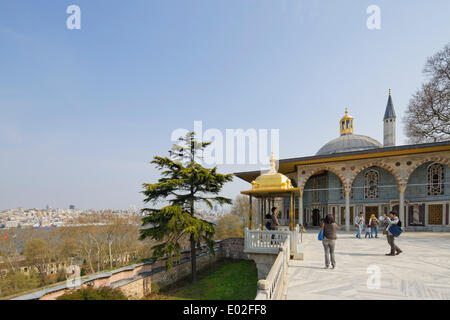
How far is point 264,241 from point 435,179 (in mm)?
14586

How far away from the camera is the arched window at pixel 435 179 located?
14.7m

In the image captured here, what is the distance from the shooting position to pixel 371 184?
55.3ft

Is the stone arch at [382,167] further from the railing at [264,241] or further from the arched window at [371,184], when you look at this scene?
the railing at [264,241]

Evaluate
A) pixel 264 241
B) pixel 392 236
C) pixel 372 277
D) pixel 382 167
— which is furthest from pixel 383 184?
pixel 372 277

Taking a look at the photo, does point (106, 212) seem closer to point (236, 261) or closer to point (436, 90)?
point (236, 261)

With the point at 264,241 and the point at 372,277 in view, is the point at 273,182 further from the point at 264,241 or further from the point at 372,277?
the point at 372,277

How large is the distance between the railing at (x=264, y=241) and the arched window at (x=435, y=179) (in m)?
13.8

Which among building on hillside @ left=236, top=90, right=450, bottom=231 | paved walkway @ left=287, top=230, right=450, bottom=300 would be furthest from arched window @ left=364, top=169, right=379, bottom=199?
paved walkway @ left=287, top=230, right=450, bottom=300

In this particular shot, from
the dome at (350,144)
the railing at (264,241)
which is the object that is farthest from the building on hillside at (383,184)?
the railing at (264,241)

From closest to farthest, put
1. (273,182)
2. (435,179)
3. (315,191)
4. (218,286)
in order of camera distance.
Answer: (273,182), (218,286), (435,179), (315,191)
